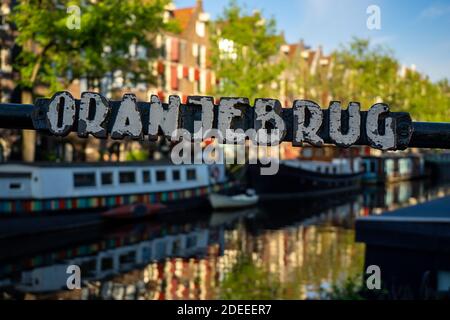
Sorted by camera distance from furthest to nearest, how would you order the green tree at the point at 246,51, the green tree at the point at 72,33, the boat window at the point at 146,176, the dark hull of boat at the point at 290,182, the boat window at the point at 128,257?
the green tree at the point at 246,51, the dark hull of boat at the point at 290,182, the boat window at the point at 146,176, the green tree at the point at 72,33, the boat window at the point at 128,257

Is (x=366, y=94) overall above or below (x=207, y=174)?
above

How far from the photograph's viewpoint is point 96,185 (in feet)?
85.3

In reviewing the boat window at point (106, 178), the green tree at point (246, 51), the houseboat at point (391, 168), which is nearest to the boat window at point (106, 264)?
the boat window at point (106, 178)

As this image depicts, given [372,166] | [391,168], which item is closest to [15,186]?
[372,166]

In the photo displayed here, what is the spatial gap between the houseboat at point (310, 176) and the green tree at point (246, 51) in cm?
579

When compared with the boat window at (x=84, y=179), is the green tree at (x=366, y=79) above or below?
above

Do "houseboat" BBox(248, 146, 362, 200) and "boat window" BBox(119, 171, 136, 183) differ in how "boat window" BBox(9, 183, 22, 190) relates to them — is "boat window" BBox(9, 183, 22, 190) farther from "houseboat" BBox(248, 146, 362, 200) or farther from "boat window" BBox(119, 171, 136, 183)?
"houseboat" BBox(248, 146, 362, 200)

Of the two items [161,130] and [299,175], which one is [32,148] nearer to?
[299,175]

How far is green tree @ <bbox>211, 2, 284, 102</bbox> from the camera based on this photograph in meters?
42.3

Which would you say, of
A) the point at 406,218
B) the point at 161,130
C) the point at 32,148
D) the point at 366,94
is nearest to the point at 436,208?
the point at 406,218

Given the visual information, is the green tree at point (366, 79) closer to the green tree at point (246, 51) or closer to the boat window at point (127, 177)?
the green tree at point (246, 51)

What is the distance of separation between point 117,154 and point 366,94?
1014 inches

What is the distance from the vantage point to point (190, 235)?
78.0ft

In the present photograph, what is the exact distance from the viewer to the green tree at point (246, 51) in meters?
42.3
